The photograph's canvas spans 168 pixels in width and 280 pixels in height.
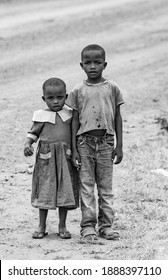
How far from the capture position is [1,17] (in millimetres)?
18125

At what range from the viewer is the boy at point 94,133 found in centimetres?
562

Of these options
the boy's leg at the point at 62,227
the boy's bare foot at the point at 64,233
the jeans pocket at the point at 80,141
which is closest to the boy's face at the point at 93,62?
the jeans pocket at the point at 80,141

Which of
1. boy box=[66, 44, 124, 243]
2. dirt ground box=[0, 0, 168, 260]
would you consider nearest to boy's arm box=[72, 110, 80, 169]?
boy box=[66, 44, 124, 243]

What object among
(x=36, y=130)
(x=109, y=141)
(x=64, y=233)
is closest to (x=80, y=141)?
(x=109, y=141)

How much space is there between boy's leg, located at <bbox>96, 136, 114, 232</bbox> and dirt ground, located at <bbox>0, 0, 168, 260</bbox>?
198 millimetres

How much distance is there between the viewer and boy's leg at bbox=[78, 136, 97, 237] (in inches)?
224

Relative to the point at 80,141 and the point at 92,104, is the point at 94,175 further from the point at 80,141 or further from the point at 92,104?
the point at 92,104

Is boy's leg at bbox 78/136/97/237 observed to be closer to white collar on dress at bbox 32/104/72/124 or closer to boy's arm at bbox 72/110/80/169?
boy's arm at bbox 72/110/80/169

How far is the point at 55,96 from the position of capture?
5.57 metres

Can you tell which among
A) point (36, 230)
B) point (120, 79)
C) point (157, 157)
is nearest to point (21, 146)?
point (157, 157)

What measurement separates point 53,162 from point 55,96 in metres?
0.52
